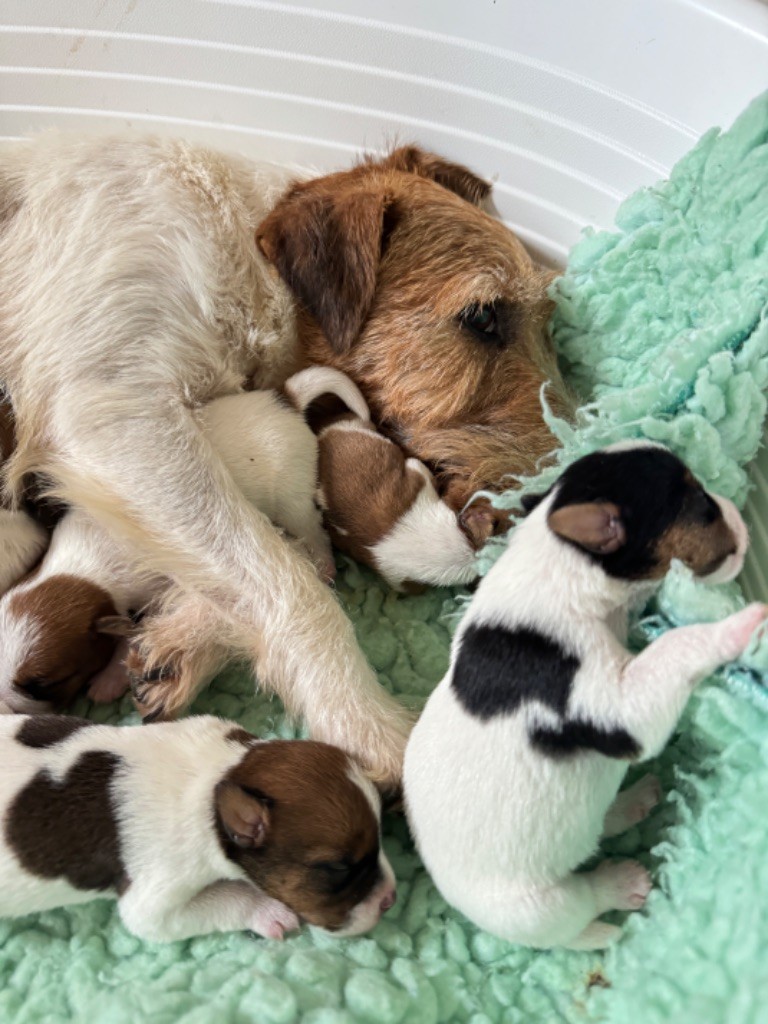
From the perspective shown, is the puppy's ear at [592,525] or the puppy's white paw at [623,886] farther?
the puppy's white paw at [623,886]

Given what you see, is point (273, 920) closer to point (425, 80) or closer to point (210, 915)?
point (210, 915)

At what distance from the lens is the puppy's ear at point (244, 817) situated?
1569mm

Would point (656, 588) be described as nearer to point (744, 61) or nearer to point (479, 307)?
point (479, 307)

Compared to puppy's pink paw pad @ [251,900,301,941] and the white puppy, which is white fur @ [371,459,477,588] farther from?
puppy's pink paw pad @ [251,900,301,941]

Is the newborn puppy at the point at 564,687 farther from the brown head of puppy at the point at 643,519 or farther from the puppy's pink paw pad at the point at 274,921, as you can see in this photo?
the puppy's pink paw pad at the point at 274,921

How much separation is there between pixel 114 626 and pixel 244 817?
0.69 meters

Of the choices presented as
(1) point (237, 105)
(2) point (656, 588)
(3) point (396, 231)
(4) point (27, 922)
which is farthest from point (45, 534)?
(2) point (656, 588)

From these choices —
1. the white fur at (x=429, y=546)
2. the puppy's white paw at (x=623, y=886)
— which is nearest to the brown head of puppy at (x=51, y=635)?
the white fur at (x=429, y=546)

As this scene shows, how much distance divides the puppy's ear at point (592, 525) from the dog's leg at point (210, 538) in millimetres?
727

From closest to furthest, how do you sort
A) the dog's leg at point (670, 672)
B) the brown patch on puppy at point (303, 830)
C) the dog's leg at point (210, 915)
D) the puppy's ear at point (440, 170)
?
the dog's leg at point (670, 672)
the brown patch on puppy at point (303, 830)
the dog's leg at point (210, 915)
the puppy's ear at point (440, 170)

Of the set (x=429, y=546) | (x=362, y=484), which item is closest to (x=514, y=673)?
(x=429, y=546)

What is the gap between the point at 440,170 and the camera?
2484mm

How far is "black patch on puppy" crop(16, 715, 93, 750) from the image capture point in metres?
1.74

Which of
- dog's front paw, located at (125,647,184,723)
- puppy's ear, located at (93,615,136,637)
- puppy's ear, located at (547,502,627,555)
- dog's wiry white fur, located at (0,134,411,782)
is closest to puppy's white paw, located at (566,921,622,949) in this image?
dog's wiry white fur, located at (0,134,411,782)
